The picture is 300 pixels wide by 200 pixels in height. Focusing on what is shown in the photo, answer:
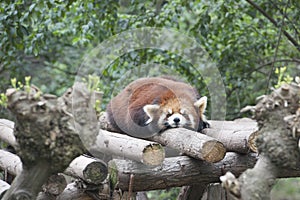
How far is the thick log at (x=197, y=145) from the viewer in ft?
10.2

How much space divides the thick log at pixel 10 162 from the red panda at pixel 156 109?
70cm

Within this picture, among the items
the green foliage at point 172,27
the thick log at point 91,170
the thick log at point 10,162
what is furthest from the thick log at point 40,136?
the green foliage at point 172,27

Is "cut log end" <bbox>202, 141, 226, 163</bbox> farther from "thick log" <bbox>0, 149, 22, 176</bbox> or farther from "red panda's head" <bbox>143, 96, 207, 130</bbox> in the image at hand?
"thick log" <bbox>0, 149, 22, 176</bbox>

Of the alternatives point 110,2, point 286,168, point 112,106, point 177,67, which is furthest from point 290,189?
point 286,168

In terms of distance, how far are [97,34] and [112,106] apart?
171 centimetres

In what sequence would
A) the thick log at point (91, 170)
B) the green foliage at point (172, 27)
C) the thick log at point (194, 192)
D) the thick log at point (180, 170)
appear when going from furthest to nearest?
the green foliage at point (172, 27) → the thick log at point (194, 192) → the thick log at point (180, 170) → the thick log at point (91, 170)

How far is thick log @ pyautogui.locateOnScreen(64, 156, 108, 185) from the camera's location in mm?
3018

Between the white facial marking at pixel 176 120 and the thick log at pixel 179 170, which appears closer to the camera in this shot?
the thick log at pixel 179 170

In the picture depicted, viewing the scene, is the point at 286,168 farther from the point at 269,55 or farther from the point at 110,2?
the point at 269,55

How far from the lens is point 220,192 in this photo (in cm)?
392

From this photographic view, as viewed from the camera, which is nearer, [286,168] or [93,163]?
[286,168]

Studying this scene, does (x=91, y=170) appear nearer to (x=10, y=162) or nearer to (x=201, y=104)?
(x=10, y=162)

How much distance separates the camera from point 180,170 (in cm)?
334

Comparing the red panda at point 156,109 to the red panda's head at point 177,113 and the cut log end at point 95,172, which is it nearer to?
the red panda's head at point 177,113
